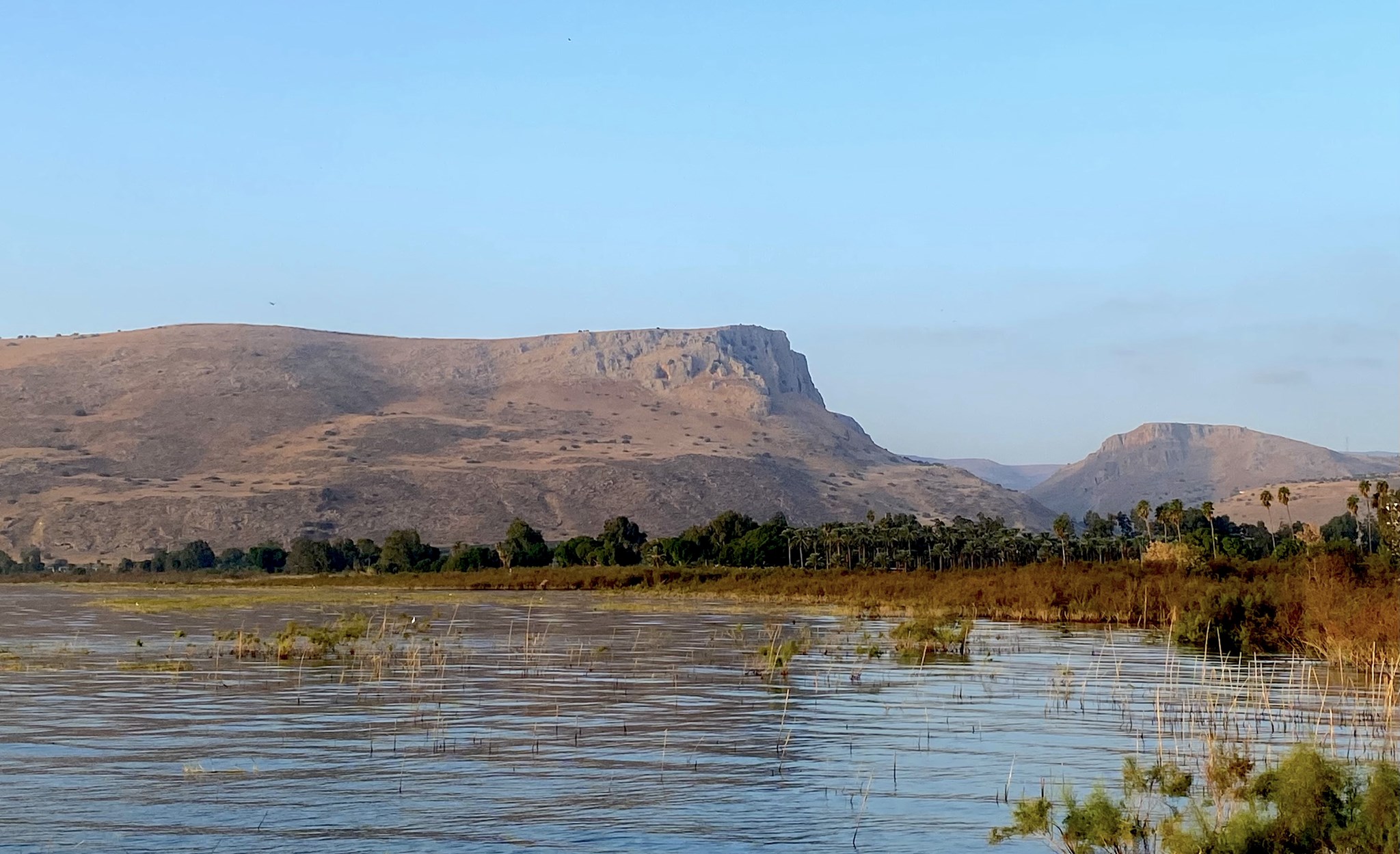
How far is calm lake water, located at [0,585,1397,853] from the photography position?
1669cm

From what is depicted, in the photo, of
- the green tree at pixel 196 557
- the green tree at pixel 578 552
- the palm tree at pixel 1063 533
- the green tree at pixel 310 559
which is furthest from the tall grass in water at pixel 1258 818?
the green tree at pixel 196 557

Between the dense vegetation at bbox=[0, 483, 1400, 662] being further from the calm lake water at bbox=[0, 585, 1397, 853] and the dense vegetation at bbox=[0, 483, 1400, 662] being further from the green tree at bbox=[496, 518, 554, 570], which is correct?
the calm lake water at bbox=[0, 585, 1397, 853]

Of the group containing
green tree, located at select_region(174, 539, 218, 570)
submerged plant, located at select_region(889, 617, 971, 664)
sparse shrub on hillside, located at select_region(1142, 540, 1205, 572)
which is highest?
sparse shrub on hillside, located at select_region(1142, 540, 1205, 572)

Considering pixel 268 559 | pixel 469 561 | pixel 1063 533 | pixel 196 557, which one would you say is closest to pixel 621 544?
pixel 469 561

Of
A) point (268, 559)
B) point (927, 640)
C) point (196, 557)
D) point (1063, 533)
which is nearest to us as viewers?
point (927, 640)

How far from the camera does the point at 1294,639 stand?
3722cm

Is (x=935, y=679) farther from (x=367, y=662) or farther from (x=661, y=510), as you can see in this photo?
(x=661, y=510)

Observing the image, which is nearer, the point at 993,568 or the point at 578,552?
the point at 993,568

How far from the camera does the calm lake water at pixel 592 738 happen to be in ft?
54.7

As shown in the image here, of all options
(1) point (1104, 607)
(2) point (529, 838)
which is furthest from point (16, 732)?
(1) point (1104, 607)

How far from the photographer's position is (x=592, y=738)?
22812 mm

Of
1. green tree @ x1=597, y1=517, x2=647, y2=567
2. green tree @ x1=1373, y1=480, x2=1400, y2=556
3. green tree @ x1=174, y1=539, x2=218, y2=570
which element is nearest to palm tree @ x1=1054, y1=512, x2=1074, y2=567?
green tree @ x1=1373, y1=480, x2=1400, y2=556

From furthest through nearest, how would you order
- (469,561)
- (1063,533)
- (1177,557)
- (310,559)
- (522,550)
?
1. (310,559)
2. (522,550)
3. (469,561)
4. (1063,533)
5. (1177,557)

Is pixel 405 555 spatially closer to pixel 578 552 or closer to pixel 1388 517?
pixel 578 552
